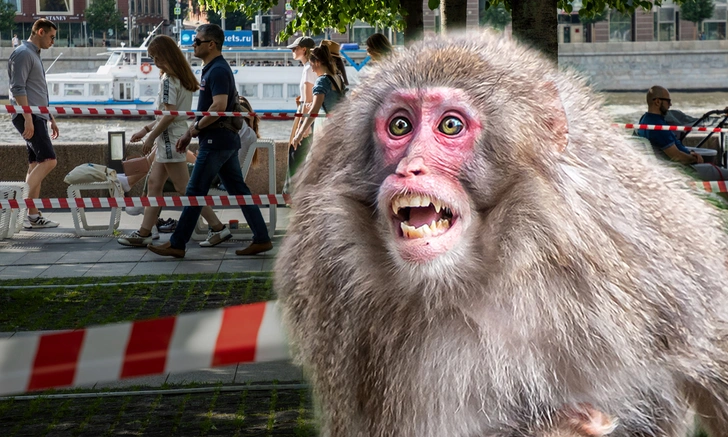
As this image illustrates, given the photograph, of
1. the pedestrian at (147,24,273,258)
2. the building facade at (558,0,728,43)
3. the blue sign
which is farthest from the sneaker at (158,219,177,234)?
the building facade at (558,0,728,43)

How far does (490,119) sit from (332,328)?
0.52 m

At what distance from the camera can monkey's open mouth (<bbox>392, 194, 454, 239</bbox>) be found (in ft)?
5.68

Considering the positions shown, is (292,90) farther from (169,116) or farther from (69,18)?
(69,18)

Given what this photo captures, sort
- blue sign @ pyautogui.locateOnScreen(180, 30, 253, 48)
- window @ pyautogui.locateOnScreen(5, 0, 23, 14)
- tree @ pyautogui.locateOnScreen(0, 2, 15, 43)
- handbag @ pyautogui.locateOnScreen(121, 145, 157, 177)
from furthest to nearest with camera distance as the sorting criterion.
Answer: window @ pyautogui.locateOnScreen(5, 0, 23, 14) < tree @ pyautogui.locateOnScreen(0, 2, 15, 43) < blue sign @ pyautogui.locateOnScreen(180, 30, 253, 48) < handbag @ pyautogui.locateOnScreen(121, 145, 157, 177)

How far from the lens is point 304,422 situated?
4.46m

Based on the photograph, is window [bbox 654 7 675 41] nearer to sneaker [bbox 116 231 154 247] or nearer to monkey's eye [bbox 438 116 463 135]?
sneaker [bbox 116 231 154 247]

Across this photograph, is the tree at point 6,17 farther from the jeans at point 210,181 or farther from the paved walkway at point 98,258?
the jeans at point 210,181

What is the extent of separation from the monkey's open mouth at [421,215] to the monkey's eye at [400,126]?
0.17 meters

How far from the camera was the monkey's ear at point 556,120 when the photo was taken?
182cm

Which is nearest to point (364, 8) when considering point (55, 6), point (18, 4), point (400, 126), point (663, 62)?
point (400, 126)

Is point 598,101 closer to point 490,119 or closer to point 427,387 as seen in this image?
point 490,119

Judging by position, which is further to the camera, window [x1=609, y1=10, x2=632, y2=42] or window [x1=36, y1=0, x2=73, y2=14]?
window [x1=36, y1=0, x2=73, y2=14]

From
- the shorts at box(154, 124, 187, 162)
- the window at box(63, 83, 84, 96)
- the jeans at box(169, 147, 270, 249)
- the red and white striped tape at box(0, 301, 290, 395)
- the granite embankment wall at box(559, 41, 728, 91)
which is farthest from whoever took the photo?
the granite embankment wall at box(559, 41, 728, 91)

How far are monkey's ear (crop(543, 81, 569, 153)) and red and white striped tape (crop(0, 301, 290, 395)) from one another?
109 centimetres
